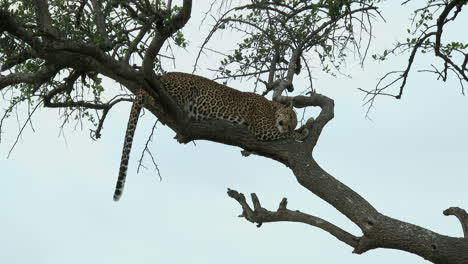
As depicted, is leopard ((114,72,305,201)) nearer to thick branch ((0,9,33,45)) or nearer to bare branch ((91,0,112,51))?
bare branch ((91,0,112,51))

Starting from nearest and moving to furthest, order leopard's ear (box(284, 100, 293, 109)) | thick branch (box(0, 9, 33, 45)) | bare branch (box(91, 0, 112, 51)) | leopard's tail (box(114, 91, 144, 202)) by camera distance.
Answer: thick branch (box(0, 9, 33, 45)) → leopard's tail (box(114, 91, 144, 202)) → bare branch (box(91, 0, 112, 51)) → leopard's ear (box(284, 100, 293, 109))

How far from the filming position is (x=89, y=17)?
9758 millimetres

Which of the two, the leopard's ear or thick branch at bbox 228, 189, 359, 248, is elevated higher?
the leopard's ear

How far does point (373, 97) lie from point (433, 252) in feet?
7.28

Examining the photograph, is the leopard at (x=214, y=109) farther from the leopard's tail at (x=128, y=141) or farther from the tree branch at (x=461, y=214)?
the tree branch at (x=461, y=214)

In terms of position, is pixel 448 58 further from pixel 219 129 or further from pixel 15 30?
pixel 15 30

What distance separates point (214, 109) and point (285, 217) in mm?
1532

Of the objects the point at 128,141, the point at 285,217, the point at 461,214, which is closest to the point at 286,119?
the point at 285,217

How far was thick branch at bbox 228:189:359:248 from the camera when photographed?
8.50 meters

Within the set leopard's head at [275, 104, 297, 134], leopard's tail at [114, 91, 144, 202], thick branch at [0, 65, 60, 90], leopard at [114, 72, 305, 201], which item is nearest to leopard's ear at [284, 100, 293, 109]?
leopard's head at [275, 104, 297, 134]

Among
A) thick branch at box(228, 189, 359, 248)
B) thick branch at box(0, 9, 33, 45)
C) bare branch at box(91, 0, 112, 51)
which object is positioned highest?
bare branch at box(91, 0, 112, 51)

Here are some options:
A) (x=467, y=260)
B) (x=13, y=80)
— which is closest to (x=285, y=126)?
(x=467, y=260)

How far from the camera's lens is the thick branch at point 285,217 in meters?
8.50

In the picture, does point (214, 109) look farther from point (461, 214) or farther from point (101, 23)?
point (461, 214)
